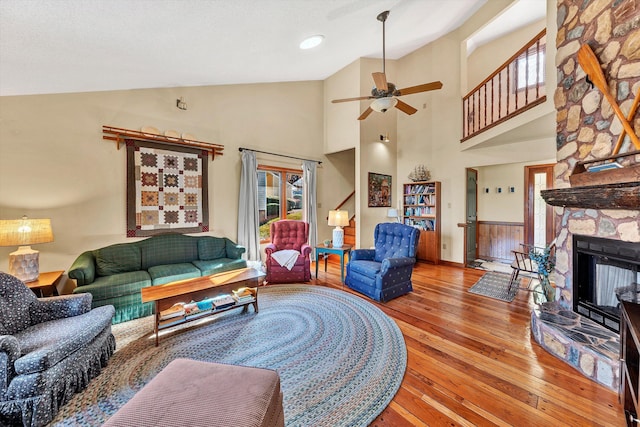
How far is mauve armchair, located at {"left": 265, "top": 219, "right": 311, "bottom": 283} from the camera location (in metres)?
3.82

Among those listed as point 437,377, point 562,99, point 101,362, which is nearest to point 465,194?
point 562,99

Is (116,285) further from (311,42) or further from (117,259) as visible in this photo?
(311,42)

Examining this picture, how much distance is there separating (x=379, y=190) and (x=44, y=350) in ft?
16.7

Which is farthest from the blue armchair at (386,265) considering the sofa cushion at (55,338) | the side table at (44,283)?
the side table at (44,283)

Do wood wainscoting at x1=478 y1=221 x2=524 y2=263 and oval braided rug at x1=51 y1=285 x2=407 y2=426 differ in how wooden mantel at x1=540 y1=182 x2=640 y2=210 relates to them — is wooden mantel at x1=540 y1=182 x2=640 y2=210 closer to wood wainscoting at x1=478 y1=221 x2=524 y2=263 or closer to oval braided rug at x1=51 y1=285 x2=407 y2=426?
oval braided rug at x1=51 y1=285 x2=407 y2=426

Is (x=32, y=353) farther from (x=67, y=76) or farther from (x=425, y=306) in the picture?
(x=425, y=306)

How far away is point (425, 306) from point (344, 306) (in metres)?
0.99

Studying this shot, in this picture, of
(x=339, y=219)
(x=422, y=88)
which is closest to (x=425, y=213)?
(x=339, y=219)

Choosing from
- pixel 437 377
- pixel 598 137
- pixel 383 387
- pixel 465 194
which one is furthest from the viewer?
pixel 465 194

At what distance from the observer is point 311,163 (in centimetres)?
529

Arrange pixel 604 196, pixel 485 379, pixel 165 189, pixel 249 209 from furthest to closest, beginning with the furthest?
pixel 249 209 < pixel 165 189 < pixel 485 379 < pixel 604 196

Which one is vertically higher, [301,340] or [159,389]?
[159,389]

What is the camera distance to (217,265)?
333 cm

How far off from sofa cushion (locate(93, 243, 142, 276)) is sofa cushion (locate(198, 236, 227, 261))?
29.5 inches
